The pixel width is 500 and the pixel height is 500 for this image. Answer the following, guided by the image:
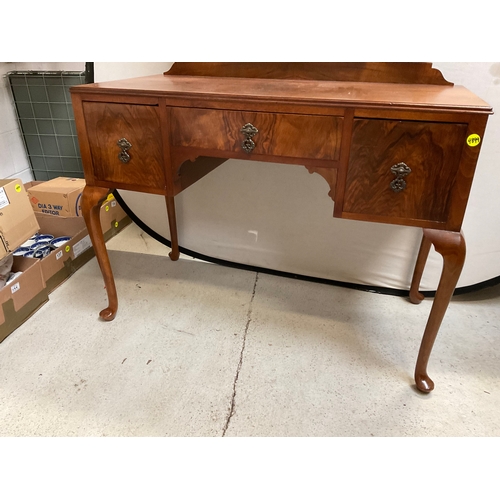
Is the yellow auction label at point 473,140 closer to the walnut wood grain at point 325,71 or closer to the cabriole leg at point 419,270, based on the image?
the walnut wood grain at point 325,71

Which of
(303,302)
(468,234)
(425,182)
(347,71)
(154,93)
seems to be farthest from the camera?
(303,302)

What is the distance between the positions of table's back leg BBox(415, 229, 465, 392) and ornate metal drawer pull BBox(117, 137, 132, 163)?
2.80 ft

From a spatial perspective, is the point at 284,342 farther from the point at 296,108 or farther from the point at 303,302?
the point at 296,108


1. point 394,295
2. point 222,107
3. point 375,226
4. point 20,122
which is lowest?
point 394,295

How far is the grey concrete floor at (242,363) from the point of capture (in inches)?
42.4

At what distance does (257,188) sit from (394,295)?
69 cm

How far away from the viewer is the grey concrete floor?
1.08 m

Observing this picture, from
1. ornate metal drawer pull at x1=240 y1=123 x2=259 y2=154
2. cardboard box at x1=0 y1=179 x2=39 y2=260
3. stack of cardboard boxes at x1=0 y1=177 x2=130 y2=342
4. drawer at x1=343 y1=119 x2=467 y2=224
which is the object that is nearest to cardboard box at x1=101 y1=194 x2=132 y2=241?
stack of cardboard boxes at x1=0 y1=177 x2=130 y2=342

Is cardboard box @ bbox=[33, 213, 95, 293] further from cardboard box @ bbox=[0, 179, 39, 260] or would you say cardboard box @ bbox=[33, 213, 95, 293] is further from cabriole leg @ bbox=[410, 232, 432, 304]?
cabriole leg @ bbox=[410, 232, 432, 304]

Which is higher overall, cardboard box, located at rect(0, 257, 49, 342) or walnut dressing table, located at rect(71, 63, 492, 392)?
walnut dressing table, located at rect(71, 63, 492, 392)

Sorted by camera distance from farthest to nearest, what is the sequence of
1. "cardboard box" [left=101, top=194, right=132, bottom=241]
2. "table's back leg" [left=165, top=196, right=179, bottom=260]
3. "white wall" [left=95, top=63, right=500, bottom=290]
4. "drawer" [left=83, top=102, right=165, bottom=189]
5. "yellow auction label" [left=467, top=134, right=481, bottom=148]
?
"cardboard box" [left=101, top=194, right=132, bottom=241]
"table's back leg" [left=165, top=196, right=179, bottom=260]
"white wall" [left=95, top=63, right=500, bottom=290]
"drawer" [left=83, top=102, right=165, bottom=189]
"yellow auction label" [left=467, top=134, right=481, bottom=148]

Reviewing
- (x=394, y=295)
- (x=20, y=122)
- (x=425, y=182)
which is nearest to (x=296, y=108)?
(x=425, y=182)

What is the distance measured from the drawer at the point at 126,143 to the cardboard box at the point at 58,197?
617mm

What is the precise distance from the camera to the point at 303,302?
61.5 inches
